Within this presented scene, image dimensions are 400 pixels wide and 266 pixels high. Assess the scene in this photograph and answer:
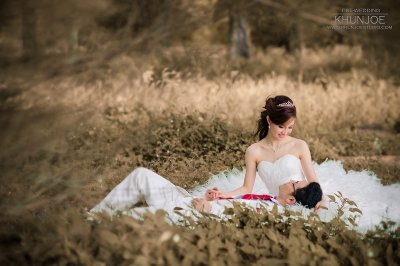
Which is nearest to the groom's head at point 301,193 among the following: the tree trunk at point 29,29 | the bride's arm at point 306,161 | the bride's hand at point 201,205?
the bride's arm at point 306,161

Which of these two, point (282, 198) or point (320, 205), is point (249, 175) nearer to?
point (282, 198)

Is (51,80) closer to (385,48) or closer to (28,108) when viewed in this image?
(28,108)

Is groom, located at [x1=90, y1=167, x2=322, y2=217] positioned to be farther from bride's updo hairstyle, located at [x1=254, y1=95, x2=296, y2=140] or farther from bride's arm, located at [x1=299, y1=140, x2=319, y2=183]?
bride's updo hairstyle, located at [x1=254, y1=95, x2=296, y2=140]

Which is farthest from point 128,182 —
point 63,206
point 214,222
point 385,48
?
point 385,48

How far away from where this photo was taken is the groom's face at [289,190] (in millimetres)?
4605

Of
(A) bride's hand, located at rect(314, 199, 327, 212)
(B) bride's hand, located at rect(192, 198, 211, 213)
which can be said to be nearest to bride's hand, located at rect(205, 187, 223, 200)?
(B) bride's hand, located at rect(192, 198, 211, 213)

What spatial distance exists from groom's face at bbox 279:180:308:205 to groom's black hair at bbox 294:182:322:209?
0.13m

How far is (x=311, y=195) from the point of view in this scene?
4410 millimetres

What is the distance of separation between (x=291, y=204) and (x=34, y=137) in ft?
8.14

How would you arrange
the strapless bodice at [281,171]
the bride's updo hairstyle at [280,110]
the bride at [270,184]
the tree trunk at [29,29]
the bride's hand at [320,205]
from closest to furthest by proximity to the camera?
the tree trunk at [29,29] → the bride's hand at [320,205] → the bride at [270,184] → the bride's updo hairstyle at [280,110] → the strapless bodice at [281,171]

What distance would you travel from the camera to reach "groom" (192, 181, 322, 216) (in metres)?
4.41

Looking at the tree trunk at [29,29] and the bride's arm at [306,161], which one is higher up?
the tree trunk at [29,29]

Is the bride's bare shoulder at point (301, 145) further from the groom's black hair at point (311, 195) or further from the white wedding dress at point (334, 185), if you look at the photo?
the groom's black hair at point (311, 195)

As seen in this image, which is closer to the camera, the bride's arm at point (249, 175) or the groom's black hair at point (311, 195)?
the groom's black hair at point (311, 195)
